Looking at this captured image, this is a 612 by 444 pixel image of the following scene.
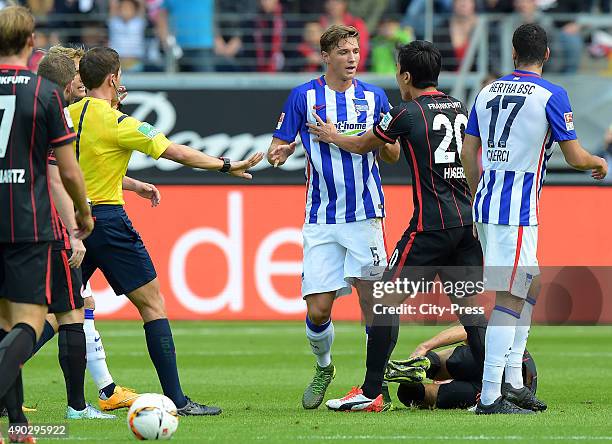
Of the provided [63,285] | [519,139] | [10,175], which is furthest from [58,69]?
[519,139]

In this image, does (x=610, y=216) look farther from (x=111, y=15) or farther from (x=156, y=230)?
(x=111, y=15)

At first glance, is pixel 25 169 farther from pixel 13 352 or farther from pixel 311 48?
pixel 311 48

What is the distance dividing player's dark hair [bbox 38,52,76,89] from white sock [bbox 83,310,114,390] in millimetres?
1656

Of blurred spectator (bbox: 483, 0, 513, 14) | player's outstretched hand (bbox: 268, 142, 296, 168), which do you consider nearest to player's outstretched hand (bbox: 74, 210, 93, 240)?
player's outstretched hand (bbox: 268, 142, 296, 168)

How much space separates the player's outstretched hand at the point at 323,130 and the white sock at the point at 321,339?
127cm

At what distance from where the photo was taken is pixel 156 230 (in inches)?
595

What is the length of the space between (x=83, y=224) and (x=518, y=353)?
9.90 feet

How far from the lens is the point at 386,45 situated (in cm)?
1856

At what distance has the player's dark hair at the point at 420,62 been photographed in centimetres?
831

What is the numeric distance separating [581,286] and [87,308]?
7583 millimetres

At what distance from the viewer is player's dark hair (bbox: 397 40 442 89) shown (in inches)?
327

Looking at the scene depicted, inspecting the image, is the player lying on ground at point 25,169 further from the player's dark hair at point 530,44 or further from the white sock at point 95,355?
the player's dark hair at point 530,44

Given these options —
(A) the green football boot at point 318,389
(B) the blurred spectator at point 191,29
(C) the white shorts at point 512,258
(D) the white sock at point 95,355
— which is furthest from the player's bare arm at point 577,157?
(B) the blurred spectator at point 191,29

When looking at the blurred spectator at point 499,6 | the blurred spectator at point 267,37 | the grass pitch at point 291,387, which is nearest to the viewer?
the grass pitch at point 291,387
